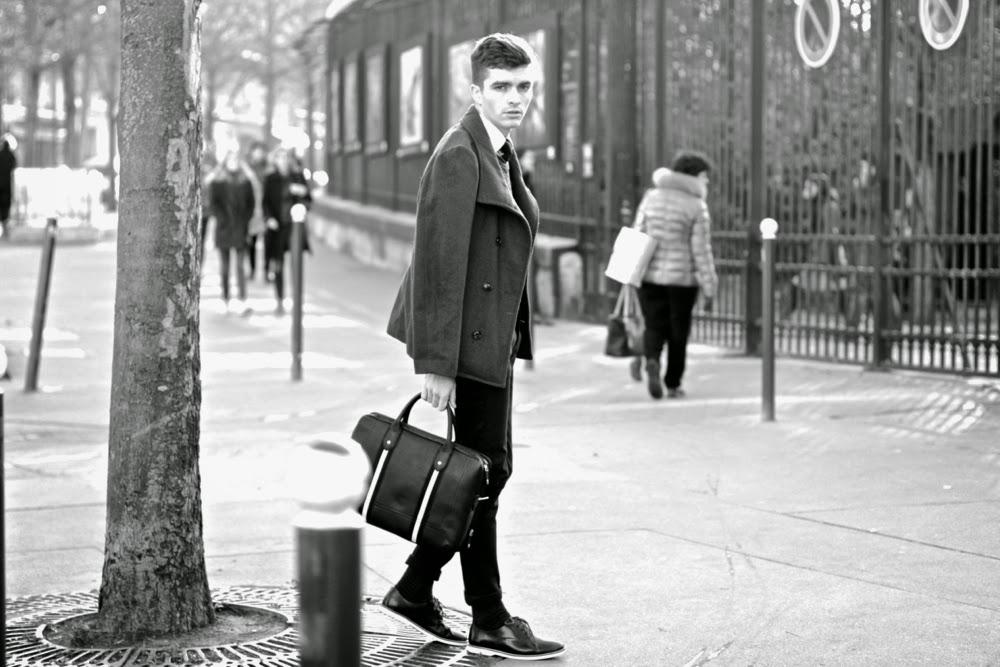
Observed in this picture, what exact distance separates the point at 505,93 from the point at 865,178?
7.56 metres

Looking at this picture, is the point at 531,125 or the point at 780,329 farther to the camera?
the point at 531,125

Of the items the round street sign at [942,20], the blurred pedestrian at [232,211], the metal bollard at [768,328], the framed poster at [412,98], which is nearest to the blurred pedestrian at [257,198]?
the blurred pedestrian at [232,211]

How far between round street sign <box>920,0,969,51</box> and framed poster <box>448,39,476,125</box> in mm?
8429

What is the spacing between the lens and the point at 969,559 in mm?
5645

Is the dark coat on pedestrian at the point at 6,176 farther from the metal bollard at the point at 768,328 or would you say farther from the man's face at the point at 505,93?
the man's face at the point at 505,93

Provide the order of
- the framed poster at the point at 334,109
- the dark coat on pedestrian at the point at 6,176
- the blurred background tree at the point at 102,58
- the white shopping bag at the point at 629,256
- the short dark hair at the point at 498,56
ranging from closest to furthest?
the short dark hair at the point at 498,56
the white shopping bag at the point at 629,256
the dark coat on pedestrian at the point at 6,176
the framed poster at the point at 334,109
the blurred background tree at the point at 102,58

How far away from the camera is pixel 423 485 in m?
4.36

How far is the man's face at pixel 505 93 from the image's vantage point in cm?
446

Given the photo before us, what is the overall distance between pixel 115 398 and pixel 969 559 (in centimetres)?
305

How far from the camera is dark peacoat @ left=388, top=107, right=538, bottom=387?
4375 mm

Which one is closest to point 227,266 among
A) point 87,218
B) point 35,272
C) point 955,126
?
point 35,272

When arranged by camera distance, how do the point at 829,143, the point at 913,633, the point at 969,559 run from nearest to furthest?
1. the point at 913,633
2. the point at 969,559
3. the point at 829,143

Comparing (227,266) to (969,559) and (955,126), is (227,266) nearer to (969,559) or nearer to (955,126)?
(955,126)

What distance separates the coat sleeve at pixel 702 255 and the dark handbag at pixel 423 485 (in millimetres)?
5830
